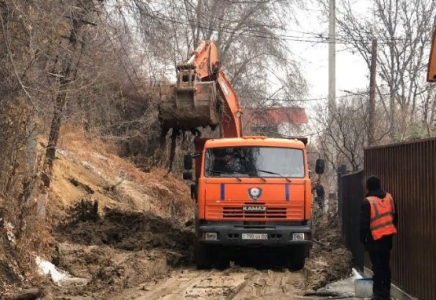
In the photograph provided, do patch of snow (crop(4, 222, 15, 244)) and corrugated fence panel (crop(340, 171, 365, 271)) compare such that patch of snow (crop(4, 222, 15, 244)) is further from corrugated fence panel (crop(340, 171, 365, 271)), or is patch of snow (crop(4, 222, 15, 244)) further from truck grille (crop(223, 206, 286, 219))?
corrugated fence panel (crop(340, 171, 365, 271))

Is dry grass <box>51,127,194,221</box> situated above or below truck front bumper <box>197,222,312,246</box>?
above

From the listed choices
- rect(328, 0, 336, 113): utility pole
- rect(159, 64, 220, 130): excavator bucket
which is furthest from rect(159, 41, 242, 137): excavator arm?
rect(328, 0, 336, 113): utility pole

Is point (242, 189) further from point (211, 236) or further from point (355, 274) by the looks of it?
point (355, 274)

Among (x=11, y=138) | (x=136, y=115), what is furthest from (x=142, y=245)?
(x=136, y=115)

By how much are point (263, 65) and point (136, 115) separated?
7.03m

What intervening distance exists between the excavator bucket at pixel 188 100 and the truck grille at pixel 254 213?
238 cm

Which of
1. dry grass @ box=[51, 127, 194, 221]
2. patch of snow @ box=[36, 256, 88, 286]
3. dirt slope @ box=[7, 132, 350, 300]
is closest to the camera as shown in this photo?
dirt slope @ box=[7, 132, 350, 300]

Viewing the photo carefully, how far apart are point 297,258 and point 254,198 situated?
1638 millimetres

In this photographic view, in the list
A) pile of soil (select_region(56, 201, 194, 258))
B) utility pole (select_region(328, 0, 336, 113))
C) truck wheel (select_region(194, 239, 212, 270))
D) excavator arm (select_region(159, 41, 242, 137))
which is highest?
utility pole (select_region(328, 0, 336, 113))

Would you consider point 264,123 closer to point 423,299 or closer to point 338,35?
point 338,35

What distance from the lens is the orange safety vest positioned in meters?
9.70

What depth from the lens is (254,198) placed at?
46.3ft

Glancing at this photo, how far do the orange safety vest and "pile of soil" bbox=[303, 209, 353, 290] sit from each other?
2467 mm

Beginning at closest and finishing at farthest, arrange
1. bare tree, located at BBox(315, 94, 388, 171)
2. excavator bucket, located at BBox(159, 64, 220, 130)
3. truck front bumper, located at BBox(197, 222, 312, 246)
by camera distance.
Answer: truck front bumper, located at BBox(197, 222, 312, 246) < excavator bucket, located at BBox(159, 64, 220, 130) < bare tree, located at BBox(315, 94, 388, 171)
